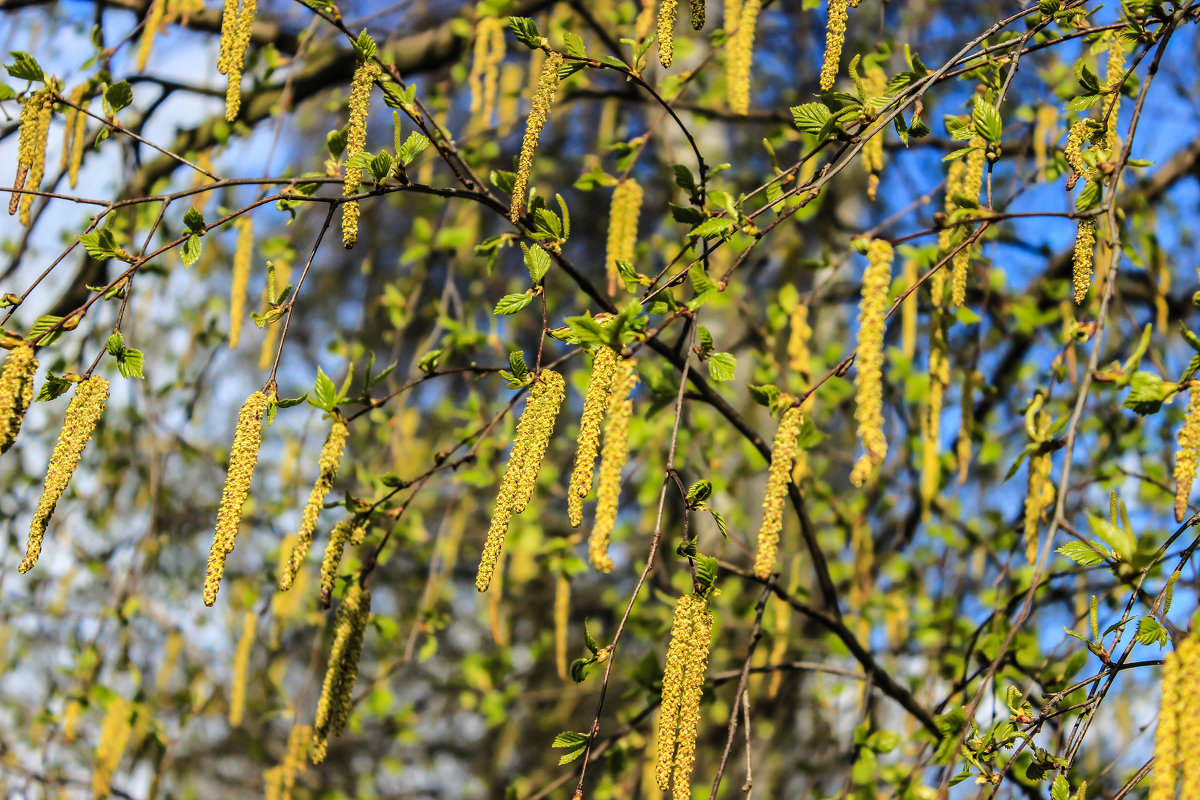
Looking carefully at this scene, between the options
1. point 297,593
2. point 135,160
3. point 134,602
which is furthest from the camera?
point 297,593

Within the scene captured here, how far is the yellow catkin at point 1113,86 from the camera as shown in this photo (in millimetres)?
1526

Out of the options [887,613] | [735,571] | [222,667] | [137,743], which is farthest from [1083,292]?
[222,667]

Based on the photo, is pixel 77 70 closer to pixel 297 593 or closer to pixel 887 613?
pixel 297 593

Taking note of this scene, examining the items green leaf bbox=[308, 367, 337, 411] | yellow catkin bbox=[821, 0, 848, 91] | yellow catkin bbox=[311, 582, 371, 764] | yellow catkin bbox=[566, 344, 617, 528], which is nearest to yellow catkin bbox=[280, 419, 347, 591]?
green leaf bbox=[308, 367, 337, 411]

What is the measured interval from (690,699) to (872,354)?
19.7 inches

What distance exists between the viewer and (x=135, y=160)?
2996mm

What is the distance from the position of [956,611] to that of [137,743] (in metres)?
2.72

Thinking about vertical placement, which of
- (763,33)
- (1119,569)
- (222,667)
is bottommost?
(1119,569)

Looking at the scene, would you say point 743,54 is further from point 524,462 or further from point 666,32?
point 524,462

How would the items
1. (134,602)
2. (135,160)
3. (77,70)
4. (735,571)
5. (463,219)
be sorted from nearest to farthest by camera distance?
(735,571)
(77,70)
(135,160)
(134,602)
(463,219)

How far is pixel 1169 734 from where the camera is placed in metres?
0.96

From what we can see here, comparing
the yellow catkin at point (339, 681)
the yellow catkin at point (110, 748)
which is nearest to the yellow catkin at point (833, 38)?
the yellow catkin at point (339, 681)

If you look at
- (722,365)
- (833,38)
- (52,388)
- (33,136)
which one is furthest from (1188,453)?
(33,136)

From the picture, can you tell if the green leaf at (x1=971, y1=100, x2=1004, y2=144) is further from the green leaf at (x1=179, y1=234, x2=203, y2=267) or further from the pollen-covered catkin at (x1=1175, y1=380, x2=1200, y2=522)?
the green leaf at (x1=179, y1=234, x2=203, y2=267)
